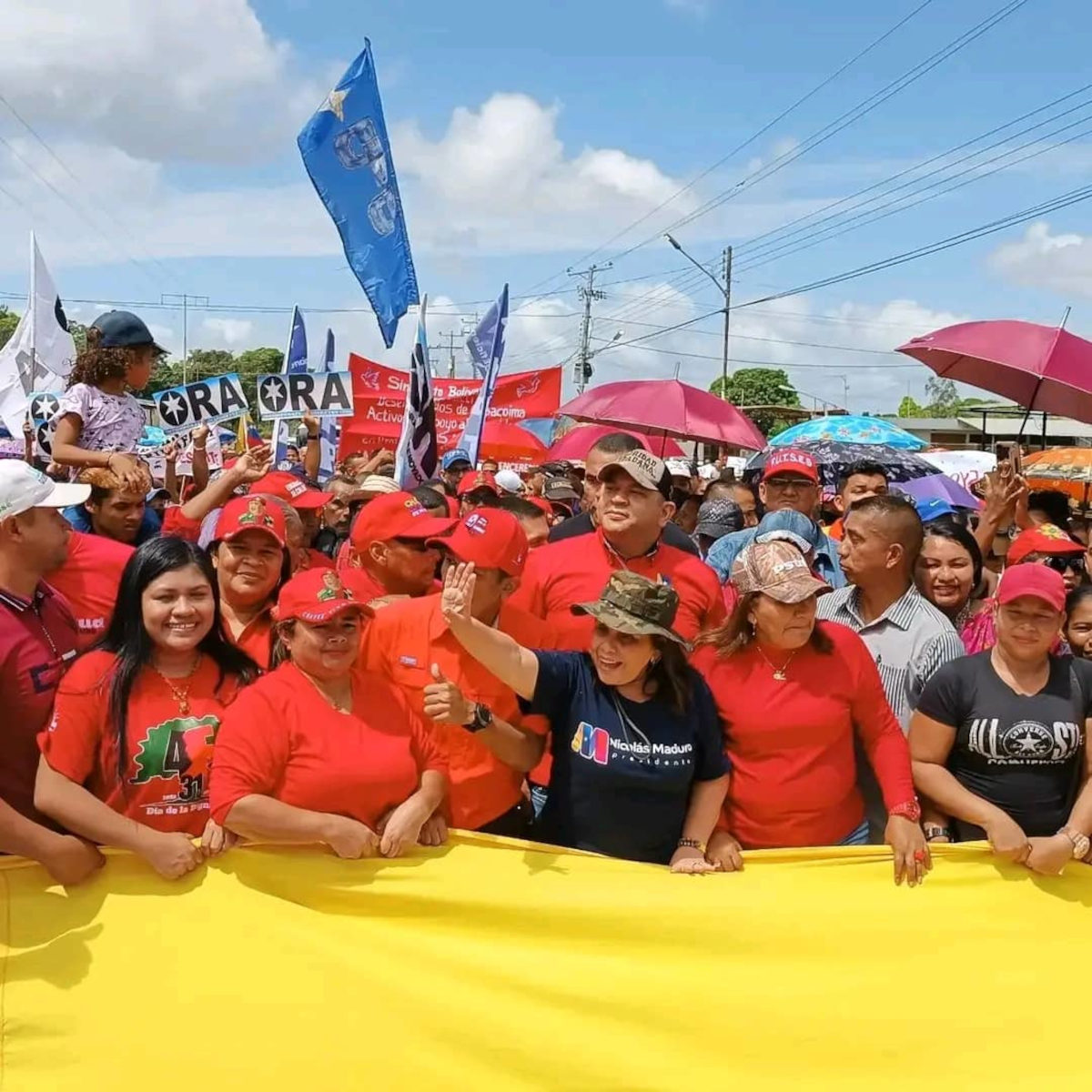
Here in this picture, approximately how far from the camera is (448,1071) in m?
2.82

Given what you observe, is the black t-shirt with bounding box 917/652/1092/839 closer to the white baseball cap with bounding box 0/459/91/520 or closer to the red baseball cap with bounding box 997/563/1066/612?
the red baseball cap with bounding box 997/563/1066/612

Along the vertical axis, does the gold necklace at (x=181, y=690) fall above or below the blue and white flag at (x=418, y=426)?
below

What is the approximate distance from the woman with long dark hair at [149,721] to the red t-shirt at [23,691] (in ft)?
0.37

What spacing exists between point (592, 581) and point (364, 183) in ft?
20.4

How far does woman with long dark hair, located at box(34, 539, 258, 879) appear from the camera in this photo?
Answer: 279 cm

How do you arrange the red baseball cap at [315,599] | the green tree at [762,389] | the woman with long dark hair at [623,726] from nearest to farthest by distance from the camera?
the red baseball cap at [315,599] → the woman with long dark hair at [623,726] → the green tree at [762,389]

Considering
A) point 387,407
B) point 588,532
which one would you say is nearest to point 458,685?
point 588,532

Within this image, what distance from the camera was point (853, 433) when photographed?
1066 cm

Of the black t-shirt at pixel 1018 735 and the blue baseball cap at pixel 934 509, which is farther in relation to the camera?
the blue baseball cap at pixel 934 509

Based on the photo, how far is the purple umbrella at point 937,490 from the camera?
344 inches

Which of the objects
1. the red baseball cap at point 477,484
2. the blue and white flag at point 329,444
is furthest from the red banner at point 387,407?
the red baseball cap at point 477,484

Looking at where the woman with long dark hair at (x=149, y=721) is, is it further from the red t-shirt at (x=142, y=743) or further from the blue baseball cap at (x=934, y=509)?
the blue baseball cap at (x=934, y=509)

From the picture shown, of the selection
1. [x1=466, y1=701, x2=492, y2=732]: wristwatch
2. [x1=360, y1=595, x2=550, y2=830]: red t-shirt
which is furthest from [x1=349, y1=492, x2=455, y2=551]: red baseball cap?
[x1=466, y1=701, x2=492, y2=732]: wristwatch

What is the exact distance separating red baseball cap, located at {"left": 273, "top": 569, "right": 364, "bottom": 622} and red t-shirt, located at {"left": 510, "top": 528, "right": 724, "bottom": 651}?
104cm
